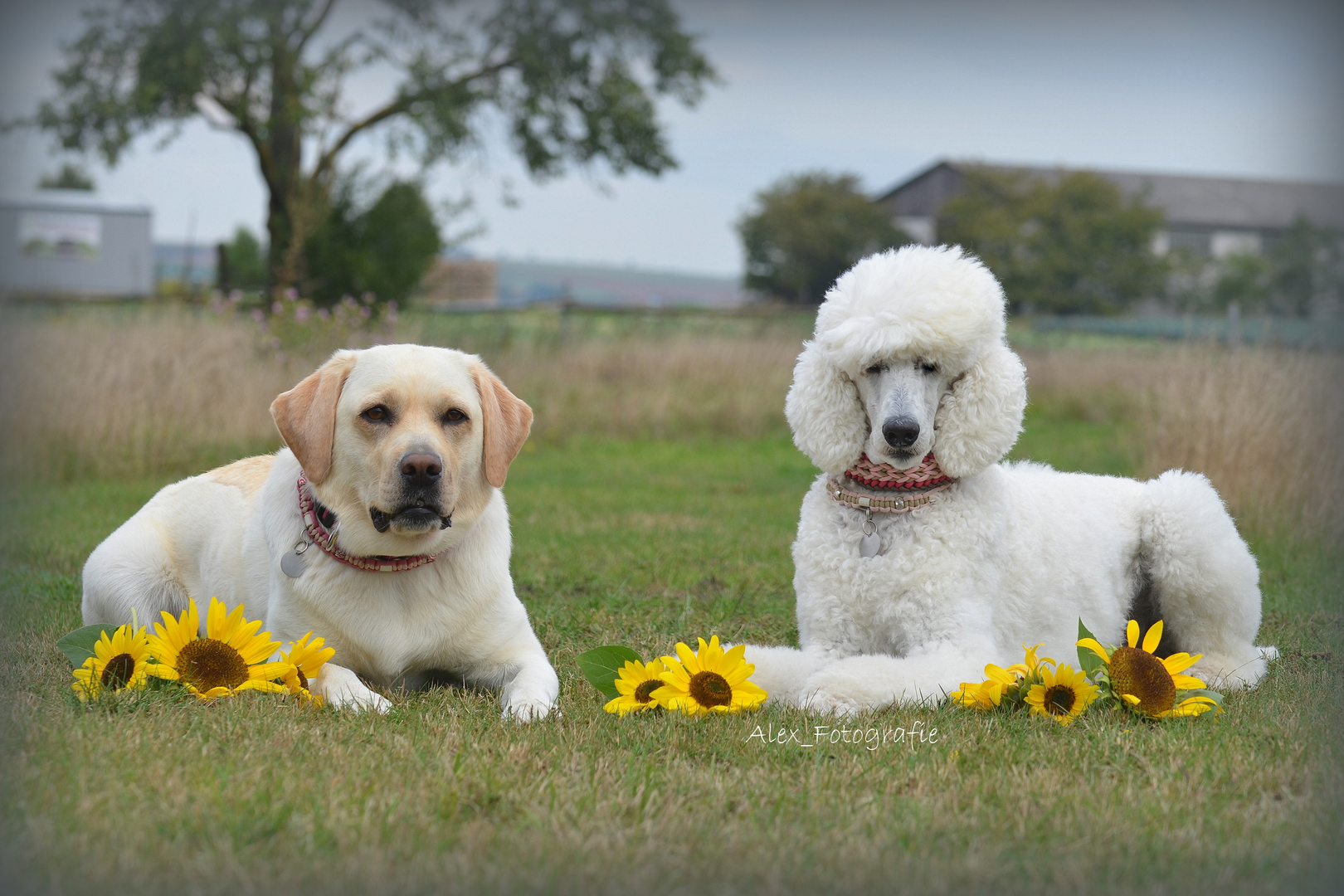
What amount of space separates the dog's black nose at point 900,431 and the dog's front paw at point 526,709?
4.60ft

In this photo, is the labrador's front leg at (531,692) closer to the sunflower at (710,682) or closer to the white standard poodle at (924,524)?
the sunflower at (710,682)

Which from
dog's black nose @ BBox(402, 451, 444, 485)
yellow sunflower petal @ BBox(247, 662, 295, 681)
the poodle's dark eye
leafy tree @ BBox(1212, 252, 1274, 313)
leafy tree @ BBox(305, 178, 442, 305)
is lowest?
yellow sunflower petal @ BBox(247, 662, 295, 681)

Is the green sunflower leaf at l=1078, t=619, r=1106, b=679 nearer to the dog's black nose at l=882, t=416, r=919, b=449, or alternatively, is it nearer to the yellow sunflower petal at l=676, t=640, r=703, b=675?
the dog's black nose at l=882, t=416, r=919, b=449

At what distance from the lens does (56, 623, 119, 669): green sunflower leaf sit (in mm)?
3770

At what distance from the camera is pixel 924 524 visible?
3828 millimetres

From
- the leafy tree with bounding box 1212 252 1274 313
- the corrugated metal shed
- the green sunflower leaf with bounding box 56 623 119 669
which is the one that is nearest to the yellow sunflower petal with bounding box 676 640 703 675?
the green sunflower leaf with bounding box 56 623 119 669

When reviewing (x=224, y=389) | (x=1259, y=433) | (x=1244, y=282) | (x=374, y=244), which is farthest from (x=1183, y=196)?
(x=224, y=389)

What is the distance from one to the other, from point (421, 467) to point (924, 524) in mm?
1687

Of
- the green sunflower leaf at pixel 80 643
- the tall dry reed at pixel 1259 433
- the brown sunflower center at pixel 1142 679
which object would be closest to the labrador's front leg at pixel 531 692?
the green sunflower leaf at pixel 80 643

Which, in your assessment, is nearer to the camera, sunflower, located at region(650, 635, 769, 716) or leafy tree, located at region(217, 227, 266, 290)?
sunflower, located at region(650, 635, 769, 716)

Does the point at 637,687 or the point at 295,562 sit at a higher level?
the point at 295,562

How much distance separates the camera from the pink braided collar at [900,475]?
12.6 ft

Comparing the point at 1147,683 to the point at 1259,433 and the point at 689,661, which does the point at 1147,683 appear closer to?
the point at 689,661

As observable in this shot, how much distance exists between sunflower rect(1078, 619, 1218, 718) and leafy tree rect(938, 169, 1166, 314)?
40817mm
